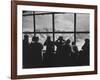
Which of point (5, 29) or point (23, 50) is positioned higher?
point (5, 29)

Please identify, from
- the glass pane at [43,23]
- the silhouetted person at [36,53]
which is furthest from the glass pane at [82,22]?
the silhouetted person at [36,53]

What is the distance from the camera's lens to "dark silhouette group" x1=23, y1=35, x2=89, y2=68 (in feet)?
5.64

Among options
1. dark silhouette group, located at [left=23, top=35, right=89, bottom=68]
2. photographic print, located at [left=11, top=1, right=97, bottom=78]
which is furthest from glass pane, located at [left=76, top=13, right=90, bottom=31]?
dark silhouette group, located at [left=23, top=35, right=89, bottom=68]

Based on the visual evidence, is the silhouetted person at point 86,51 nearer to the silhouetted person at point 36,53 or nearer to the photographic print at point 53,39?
the photographic print at point 53,39

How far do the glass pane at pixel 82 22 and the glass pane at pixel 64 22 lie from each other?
0.19 feet

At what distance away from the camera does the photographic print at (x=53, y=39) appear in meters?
1.69

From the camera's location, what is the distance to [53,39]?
1.78 meters

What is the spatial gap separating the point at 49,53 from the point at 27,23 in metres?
0.31

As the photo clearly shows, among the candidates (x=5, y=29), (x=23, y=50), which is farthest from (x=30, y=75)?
(x=5, y=29)

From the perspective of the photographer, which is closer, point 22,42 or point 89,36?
point 22,42

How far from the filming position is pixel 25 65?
171 centimetres

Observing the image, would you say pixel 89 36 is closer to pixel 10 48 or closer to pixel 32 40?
pixel 32 40

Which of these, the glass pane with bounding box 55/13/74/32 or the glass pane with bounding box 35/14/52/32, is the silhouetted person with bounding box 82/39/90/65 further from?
the glass pane with bounding box 35/14/52/32

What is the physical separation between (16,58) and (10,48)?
0.30 feet
